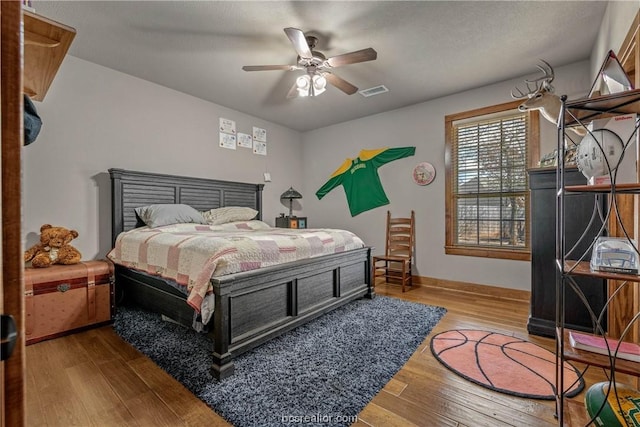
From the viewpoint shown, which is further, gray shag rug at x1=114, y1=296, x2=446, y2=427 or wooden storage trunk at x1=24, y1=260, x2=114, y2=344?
wooden storage trunk at x1=24, y1=260, x2=114, y2=344

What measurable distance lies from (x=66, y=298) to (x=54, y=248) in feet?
1.69

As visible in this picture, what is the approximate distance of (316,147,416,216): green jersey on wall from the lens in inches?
174

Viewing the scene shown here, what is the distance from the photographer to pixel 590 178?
4.28ft

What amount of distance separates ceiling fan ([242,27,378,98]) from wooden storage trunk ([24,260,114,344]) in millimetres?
2292

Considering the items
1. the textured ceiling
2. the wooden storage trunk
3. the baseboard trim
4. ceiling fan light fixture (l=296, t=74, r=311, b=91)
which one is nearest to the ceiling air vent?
the textured ceiling

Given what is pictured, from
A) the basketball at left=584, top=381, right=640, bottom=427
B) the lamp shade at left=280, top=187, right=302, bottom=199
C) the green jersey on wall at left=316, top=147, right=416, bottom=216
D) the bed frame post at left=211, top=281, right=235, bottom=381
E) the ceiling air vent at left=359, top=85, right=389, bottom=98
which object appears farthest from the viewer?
the lamp shade at left=280, top=187, right=302, bottom=199

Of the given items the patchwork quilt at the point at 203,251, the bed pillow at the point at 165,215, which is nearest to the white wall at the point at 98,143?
the bed pillow at the point at 165,215

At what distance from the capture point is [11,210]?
435 millimetres

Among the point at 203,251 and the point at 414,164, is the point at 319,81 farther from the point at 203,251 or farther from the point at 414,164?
the point at 414,164

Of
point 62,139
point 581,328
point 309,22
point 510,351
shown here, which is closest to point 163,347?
point 62,139

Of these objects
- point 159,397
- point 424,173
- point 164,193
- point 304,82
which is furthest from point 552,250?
point 164,193

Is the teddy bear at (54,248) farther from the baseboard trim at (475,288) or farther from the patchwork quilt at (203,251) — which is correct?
the baseboard trim at (475,288)

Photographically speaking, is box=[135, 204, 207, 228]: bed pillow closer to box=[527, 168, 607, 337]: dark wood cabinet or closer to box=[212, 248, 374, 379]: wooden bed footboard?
box=[212, 248, 374, 379]: wooden bed footboard

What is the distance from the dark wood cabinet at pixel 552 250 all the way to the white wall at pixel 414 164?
1.09 metres
